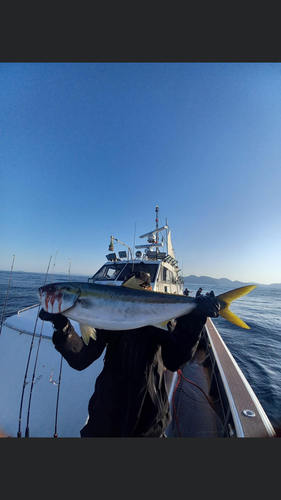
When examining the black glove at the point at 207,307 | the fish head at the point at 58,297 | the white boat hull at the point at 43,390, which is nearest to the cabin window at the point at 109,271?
the white boat hull at the point at 43,390

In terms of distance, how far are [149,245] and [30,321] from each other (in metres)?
8.33

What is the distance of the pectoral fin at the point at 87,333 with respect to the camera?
2287mm

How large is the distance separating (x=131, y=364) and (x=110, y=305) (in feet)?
2.55

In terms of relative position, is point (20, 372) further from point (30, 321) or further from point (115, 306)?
point (115, 306)

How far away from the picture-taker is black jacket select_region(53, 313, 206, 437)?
80.8 inches

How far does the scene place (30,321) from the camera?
5520mm

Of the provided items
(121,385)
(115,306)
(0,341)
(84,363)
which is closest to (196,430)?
(121,385)

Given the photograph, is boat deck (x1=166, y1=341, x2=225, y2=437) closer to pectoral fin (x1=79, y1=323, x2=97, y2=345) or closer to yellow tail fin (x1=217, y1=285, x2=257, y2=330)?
yellow tail fin (x1=217, y1=285, x2=257, y2=330)

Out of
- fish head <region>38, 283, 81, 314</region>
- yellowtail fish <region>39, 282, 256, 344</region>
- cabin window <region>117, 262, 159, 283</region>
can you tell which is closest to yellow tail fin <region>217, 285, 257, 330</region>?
yellowtail fish <region>39, 282, 256, 344</region>

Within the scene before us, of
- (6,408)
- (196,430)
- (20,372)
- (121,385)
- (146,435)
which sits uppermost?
(121,385)

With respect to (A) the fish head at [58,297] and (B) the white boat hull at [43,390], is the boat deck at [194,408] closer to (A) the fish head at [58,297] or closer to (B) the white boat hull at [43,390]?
(B) the white boat hull at [43,390]

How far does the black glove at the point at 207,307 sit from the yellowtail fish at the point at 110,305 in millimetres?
71

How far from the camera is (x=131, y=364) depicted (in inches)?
84.6

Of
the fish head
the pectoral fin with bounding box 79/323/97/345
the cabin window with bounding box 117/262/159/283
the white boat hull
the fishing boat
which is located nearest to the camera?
the pectoral fin with bounding box 79/323/97/345
